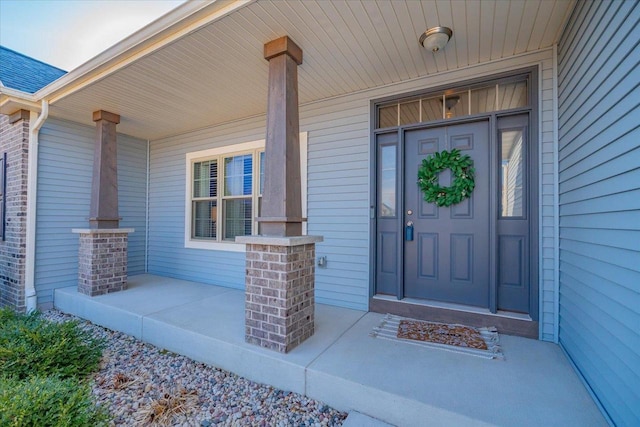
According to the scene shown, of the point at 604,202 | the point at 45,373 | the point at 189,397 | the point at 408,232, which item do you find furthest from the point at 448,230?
the point at 45,373

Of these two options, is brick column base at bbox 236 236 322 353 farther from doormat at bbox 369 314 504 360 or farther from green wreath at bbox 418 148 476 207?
green wreath at bbox 418 148 476 207

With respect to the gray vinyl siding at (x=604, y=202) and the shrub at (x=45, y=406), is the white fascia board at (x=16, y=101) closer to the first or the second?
the shrub at (x=45, y=406)

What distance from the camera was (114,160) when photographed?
4.35 meters

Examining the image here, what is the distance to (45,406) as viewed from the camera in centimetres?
163

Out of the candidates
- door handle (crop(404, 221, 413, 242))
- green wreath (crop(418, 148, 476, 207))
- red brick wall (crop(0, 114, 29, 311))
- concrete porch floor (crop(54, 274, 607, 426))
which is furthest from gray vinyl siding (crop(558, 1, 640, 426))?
red brick wall (crop(0, 114, 29, 311))

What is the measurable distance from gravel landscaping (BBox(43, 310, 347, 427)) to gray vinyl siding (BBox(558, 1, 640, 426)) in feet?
5.30

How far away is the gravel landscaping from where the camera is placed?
6.35 ft

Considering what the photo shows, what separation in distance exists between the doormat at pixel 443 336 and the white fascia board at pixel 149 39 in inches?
120

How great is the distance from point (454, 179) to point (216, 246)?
3.66 meters

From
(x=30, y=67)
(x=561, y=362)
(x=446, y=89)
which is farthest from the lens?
(x=30, y=67)

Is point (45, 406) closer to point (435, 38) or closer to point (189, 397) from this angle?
point (189, 397)

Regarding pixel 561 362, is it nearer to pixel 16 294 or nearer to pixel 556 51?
pixel 556 51

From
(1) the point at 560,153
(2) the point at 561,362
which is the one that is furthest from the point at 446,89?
(2) the point at 561,362

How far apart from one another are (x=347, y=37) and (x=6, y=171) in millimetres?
5291
